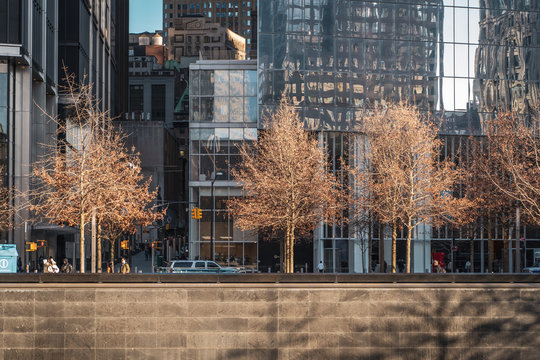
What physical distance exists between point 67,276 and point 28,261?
3746cm

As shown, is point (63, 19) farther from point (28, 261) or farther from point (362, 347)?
point (362, 347)

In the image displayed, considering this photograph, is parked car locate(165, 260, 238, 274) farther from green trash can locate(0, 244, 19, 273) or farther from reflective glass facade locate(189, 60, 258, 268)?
reflective glass facade locate(189, 60, 258, 268)

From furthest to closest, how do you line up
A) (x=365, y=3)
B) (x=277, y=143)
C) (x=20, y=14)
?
(x=365, y=3) → (x=20, y=14) → (x=277, y=143)

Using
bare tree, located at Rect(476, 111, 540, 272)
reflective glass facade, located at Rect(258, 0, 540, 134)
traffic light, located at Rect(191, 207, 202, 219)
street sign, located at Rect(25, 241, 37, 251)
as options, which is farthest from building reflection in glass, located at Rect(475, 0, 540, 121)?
street sign, located at Rect(25, 241, 37, 251)

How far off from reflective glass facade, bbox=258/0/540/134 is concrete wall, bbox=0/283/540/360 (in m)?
44.7

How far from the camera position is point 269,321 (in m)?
23.0

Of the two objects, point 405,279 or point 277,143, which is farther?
point 277,143

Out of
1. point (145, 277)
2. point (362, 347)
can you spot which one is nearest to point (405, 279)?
point (362, 347)

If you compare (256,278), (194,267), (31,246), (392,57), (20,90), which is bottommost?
(194,267)

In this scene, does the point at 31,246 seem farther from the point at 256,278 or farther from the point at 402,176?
the point at 256,278

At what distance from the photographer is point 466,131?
71.2 m

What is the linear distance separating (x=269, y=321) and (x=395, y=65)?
162ft

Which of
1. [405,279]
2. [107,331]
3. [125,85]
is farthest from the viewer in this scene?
[125,85]

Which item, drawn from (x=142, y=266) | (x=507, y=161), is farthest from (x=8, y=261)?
(x=142, y=266)
